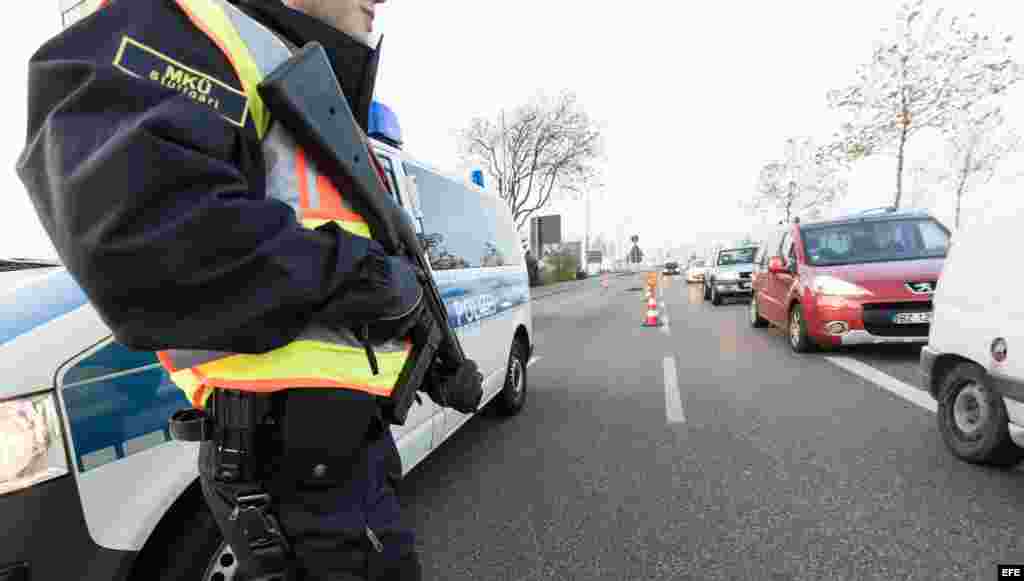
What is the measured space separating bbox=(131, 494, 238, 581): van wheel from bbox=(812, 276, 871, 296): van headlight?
6435 millimetres

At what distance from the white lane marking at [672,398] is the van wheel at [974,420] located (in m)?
1.70

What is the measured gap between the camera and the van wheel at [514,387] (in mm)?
4203

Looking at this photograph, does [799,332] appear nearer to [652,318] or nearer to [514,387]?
[652,318]

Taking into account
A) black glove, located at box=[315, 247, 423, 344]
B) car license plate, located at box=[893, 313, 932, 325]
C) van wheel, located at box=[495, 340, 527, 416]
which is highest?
black glove, located at box=[315, 247, 423, 344]

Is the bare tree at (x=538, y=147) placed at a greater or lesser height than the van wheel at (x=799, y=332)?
greater

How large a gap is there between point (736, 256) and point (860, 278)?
1080 cm

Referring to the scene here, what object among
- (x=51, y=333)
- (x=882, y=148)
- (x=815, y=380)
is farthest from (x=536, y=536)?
(x=882, y=148)

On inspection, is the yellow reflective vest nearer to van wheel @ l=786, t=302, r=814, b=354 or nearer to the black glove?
the black glove

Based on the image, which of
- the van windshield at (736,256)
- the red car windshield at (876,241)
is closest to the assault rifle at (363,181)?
the red car windshield at (876,241)

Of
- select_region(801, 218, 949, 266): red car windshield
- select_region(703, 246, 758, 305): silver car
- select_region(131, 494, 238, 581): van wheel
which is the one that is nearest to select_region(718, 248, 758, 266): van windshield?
select_region(703, 246, 758, 305): silver car

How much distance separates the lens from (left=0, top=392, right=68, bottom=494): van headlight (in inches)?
46.4

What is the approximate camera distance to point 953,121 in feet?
47.3

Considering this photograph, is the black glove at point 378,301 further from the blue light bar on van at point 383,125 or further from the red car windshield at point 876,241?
the red car windshield at point 876,241

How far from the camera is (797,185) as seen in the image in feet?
120
